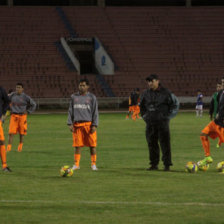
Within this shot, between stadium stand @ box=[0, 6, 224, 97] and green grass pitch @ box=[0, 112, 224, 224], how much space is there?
125 ft

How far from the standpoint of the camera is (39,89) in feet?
186

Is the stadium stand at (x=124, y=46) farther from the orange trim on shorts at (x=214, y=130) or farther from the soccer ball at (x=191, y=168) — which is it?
the soccer ball at (x=191, y=168)

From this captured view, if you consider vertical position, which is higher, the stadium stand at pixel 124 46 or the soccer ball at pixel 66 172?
the stadium stand at pixel 124 46

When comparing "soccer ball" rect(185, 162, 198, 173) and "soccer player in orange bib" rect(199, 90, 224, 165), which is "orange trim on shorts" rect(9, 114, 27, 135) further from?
"soccer ball" rect(185, 162, 198, 173)

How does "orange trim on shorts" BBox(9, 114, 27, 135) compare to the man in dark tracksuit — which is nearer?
the man in dark tracksuit

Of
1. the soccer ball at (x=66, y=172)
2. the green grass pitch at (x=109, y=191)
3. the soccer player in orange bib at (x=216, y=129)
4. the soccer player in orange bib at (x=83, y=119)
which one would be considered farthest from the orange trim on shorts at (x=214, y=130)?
the soccer ball at (x=66, y=172)

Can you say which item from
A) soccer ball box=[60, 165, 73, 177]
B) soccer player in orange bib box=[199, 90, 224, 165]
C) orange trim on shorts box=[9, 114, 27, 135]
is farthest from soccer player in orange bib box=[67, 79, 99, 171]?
orange trim on shorts box=[9, 114, 27, 135]

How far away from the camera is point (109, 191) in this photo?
1171 cm

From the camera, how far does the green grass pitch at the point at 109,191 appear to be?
9.25 metres

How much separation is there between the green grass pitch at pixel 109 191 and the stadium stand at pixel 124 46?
3820cm

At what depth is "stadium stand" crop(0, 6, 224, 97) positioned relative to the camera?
58.4 m

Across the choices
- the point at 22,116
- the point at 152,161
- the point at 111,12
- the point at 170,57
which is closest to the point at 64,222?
the point at 152,161
